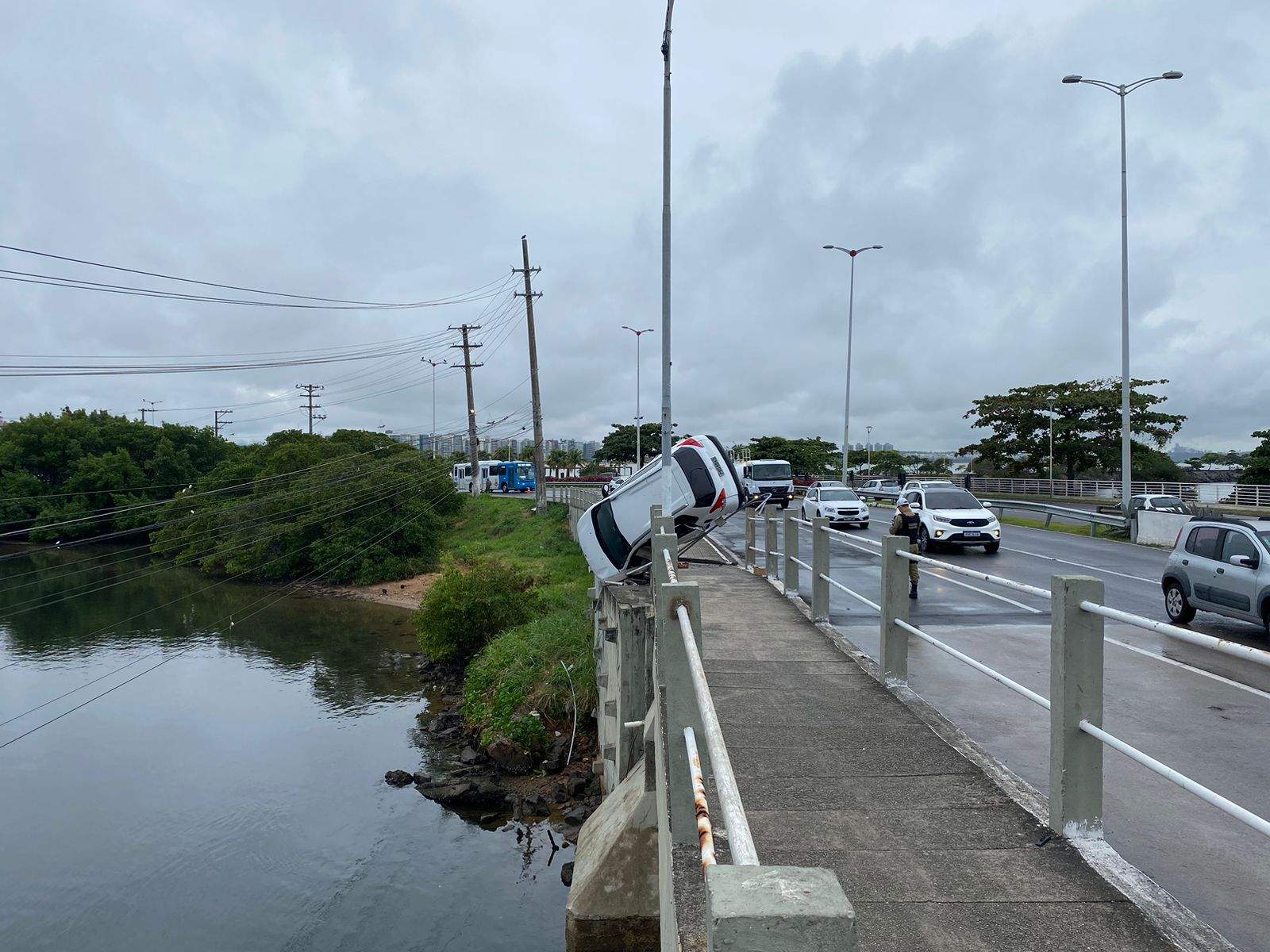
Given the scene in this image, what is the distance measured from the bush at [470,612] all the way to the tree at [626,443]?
212 ft

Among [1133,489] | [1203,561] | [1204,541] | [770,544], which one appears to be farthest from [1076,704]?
[1133,489]

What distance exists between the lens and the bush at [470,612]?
28.5 m

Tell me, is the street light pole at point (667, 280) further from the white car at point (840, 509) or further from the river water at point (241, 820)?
the white car at point (840, 509)

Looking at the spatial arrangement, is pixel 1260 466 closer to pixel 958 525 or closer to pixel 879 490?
pixel 879 490

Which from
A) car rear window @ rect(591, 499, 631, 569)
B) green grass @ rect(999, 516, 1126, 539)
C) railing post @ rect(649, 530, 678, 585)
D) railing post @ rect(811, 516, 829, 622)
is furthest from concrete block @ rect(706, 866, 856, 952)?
green grass @ rect(999, 516, 1126, 539)

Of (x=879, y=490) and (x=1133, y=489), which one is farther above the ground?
(x=879, y=490)

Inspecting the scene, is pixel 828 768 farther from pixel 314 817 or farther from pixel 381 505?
pixel 381 505

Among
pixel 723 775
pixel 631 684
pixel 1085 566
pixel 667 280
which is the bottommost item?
pixel 631 684

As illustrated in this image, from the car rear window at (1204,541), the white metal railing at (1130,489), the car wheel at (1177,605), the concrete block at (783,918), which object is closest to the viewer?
the concrete block at (783,918)

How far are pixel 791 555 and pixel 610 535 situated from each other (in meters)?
6.69

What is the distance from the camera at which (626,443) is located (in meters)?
99.8

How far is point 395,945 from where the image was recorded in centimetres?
1402

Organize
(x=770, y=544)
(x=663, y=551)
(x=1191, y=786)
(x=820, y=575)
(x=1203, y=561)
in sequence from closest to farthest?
(x=1191, y=786) → (x=663, y=551) → (x=820, y=575) → (x=1203, y=561) → (x=770, y=544)

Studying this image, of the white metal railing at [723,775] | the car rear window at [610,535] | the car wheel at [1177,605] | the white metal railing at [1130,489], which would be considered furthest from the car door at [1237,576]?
the white metal railing at [1130,489]
